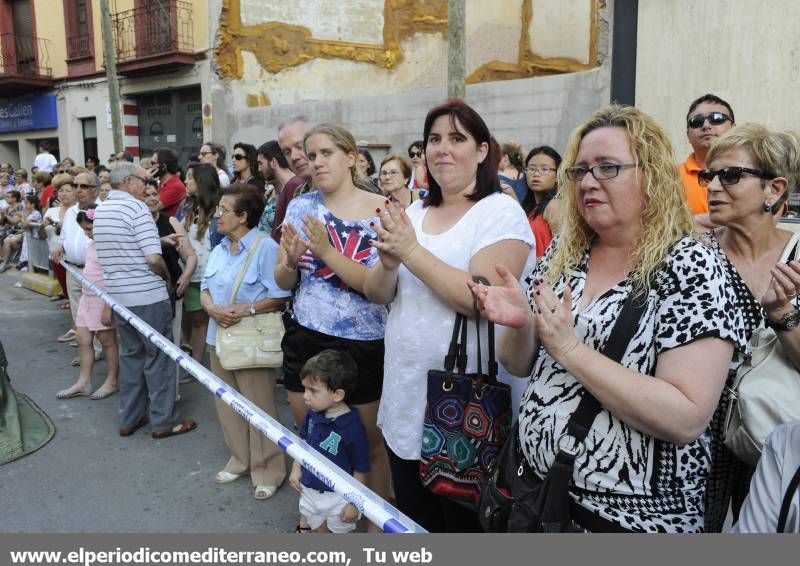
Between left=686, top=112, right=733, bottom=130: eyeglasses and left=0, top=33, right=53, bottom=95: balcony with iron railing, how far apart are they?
70.2ft

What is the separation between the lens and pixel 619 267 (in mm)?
1684

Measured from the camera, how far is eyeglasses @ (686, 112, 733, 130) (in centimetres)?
318

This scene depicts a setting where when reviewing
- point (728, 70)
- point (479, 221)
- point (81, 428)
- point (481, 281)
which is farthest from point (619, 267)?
point (728, 70)

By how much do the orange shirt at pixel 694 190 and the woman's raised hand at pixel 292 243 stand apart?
1.91 metres

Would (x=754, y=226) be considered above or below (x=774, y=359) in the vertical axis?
above

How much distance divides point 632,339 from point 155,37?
17.7 metres

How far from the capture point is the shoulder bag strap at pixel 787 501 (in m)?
1.33

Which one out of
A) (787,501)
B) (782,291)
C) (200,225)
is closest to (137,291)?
(200,225)

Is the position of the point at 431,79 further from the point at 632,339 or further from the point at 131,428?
the point at 632,339

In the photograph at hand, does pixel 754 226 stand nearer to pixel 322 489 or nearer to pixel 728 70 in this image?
pixel 322 489

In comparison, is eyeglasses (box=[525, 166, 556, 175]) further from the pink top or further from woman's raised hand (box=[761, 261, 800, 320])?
the pink top

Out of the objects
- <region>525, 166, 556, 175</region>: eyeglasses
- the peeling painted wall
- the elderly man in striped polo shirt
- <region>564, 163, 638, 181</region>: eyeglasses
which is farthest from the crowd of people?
the peeling painted wall

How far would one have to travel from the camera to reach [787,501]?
1334mm

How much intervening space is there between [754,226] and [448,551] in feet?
4.82
